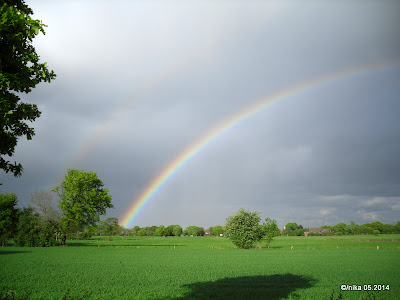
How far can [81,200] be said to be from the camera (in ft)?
220

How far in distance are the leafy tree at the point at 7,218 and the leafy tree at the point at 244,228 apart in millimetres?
55719

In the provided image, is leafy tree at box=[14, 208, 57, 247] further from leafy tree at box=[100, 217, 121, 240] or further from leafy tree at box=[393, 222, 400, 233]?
leafy tree at box=[393, 222, 400, 233]

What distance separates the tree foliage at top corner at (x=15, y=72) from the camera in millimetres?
7793

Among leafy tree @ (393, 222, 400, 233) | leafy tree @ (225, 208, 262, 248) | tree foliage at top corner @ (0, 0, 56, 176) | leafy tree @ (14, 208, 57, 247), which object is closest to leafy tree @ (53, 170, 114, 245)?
leafy tree @ (14, 208, 57, 247)

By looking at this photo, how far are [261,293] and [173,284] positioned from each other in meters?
6.85

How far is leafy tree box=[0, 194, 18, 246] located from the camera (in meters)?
71.1

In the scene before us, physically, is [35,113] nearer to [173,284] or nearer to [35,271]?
[173,284]

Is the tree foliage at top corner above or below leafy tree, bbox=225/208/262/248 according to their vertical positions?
above

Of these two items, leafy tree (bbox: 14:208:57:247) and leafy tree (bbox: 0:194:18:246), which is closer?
leafy tree (bbox: 14:208:57:247)

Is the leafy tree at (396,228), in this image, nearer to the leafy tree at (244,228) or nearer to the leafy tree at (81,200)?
the leafy tree at (244,228)

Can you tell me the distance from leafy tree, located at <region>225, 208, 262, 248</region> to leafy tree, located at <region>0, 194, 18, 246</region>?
183 ft

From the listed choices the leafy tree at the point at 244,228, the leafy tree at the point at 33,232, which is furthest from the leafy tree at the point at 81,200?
the leafy tree at the point at 244,228

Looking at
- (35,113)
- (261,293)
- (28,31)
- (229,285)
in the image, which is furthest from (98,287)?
(28,31)

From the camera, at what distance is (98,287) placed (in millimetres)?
19750
